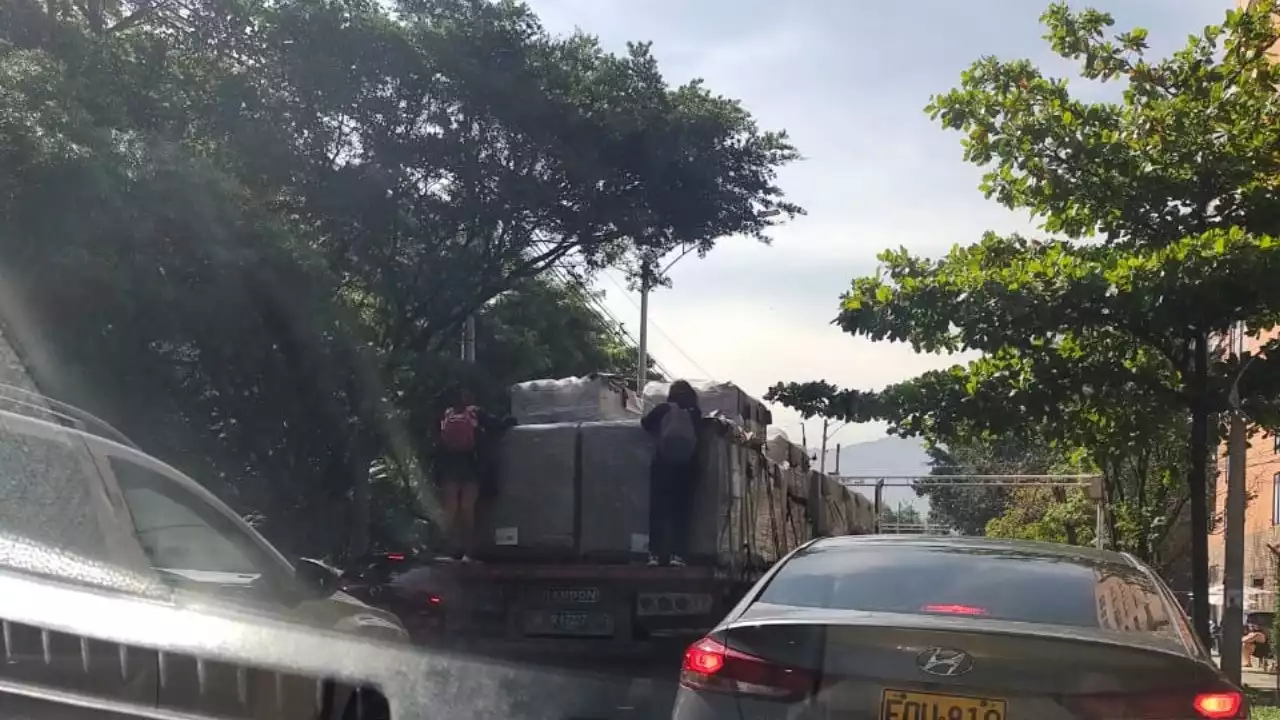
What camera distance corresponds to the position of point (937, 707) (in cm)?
415

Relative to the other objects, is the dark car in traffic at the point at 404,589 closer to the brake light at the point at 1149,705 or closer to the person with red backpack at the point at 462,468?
Answer: the person with red backpack at the point at 462,468

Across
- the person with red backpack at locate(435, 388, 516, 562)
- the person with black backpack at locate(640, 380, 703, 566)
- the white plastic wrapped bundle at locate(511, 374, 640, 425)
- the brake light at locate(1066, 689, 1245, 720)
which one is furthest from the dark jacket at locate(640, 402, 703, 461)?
the brake light at locate(1066, 689, 1245, 720)

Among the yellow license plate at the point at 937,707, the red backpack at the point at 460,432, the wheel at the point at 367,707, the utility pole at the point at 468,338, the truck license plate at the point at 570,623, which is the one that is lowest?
the truck license plate at the point at 570,623

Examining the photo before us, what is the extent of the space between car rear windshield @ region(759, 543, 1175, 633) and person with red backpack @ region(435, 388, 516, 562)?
5.39 m

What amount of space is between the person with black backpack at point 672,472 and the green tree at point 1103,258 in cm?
176

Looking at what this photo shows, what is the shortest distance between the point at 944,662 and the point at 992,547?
149 cm

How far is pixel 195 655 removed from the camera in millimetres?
4418

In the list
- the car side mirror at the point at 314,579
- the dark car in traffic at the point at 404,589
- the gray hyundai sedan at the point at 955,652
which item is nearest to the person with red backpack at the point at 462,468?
the dark car in traffic at the point at 404,589

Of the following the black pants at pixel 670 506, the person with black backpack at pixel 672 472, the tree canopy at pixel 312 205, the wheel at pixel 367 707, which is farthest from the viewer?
the tree canopy at pixel 312 205

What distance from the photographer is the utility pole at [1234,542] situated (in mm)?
10320

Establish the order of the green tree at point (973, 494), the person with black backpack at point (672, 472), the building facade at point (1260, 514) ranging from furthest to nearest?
the green tree at point (973, 494)
the building facade at point (1260, 514)
the person with black backpack at point (672, 472)

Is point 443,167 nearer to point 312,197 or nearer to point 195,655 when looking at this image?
point 312,197

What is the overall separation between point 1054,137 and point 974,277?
142 cm

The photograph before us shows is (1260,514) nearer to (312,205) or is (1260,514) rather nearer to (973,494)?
(312,205)
